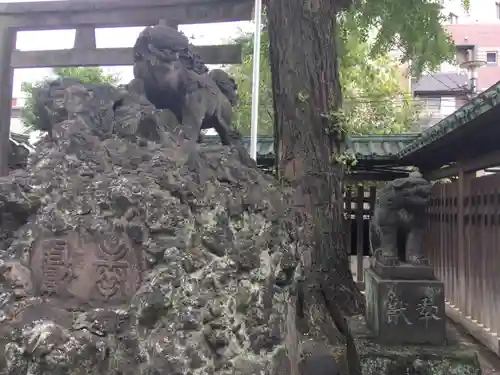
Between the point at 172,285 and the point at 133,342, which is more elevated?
the point at 172,285

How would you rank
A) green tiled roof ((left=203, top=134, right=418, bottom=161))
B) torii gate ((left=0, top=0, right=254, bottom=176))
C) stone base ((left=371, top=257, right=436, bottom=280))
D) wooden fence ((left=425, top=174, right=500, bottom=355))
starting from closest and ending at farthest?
stone base ((left=371, top=257, right=436, bottom=280)) → torii gate ((left=0, top=0, right=254, bottom=176)) → wooden fence ((left=425, top=174, right=500, bottom=355)) → green tiled roof ((left=203, top=134, right=418, bottom=161))

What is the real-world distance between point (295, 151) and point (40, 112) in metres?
2.89

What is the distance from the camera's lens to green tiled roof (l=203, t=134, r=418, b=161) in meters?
8.47

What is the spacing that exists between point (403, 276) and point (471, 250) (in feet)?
6.14

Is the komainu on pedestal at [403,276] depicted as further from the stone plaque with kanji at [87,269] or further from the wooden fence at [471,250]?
the stone plaque with kanji at [87,269]

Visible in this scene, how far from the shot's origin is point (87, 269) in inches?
93.6

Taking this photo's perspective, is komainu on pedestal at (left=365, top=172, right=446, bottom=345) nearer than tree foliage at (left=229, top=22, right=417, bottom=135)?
Yes

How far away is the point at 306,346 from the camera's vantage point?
181 inches

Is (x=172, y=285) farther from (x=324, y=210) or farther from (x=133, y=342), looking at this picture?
(x=324, y=210)

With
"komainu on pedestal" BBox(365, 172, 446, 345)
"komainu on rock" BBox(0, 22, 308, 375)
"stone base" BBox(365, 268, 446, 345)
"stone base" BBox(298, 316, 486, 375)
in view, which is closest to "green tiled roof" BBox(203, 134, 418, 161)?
"komainu on pedestal" BBox(365, 172, 446, 345)

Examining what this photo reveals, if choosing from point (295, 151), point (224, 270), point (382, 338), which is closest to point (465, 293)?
point (382, 338)

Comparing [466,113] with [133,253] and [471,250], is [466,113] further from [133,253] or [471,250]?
[133,253]

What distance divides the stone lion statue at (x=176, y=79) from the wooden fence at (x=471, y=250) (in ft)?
12.1

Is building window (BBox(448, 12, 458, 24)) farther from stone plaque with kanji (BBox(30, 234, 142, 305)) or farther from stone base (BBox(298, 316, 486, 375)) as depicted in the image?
stone plaque with kanji (BBox(30, 234, 142, 305))
